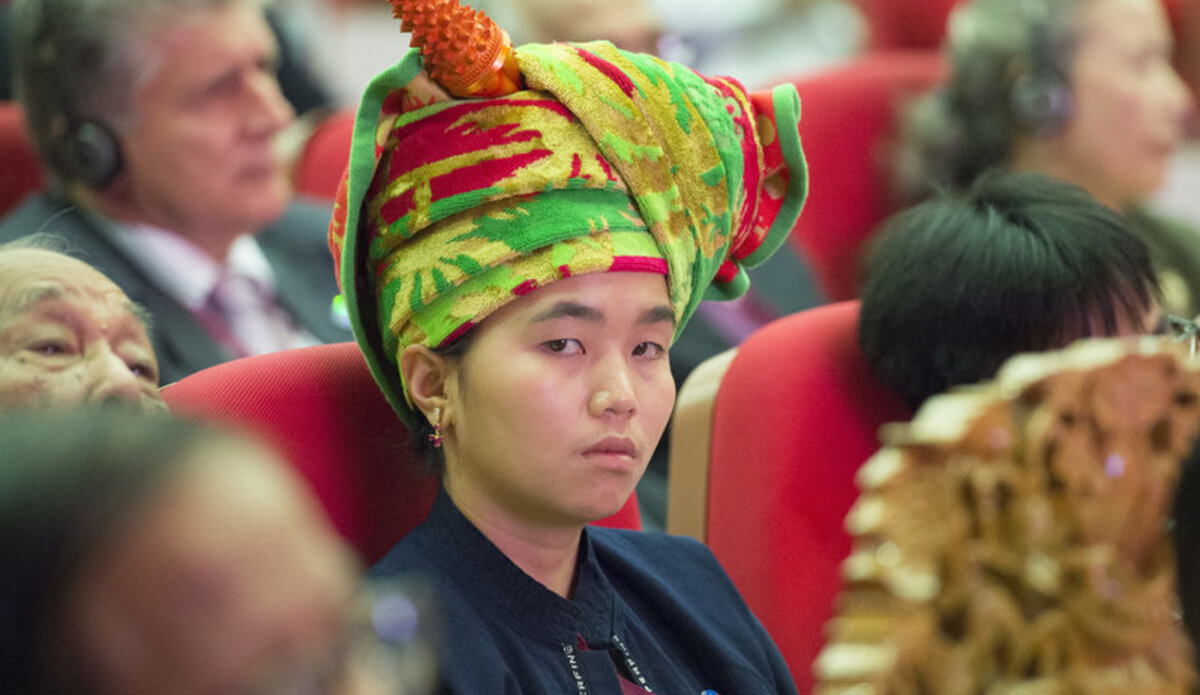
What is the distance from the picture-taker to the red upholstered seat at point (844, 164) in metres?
2.45

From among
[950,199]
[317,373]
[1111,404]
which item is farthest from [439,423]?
[950,199]

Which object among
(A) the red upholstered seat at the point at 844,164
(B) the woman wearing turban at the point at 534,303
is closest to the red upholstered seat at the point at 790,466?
(B) the woman wearing turban at the point at 534,303

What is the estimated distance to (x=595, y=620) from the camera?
116 cm

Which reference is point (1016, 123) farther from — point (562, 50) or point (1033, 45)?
point (562, 50)

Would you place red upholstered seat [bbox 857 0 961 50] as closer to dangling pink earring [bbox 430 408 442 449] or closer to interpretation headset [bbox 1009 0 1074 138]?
interpretation headset [bbox 1009 0 1074 138]

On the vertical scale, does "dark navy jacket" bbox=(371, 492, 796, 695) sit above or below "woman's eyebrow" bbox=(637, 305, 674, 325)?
below

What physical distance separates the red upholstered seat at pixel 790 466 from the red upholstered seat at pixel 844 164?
930 mm

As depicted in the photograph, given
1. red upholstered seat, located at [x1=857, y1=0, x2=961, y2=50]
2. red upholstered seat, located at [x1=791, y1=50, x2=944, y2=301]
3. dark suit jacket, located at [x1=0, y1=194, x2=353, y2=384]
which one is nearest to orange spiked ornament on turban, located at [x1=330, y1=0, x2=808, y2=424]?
dark suit jacket, located at [x1=0, y1=194, x2=353, y2=384]

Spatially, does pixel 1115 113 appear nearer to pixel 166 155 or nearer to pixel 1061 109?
pixel 1061 109

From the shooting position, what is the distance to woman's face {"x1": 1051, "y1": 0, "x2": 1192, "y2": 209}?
240 cm

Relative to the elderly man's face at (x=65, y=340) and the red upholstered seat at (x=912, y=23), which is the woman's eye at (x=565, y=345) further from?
the red upholstered seat at (x=912, y=23)

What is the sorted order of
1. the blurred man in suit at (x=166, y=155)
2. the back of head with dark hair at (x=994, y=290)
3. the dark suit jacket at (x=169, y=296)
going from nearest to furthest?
the back of head with dark hair at (x=994, y=290)
the dark suit jacket at (x=169, y=296)
the blurred man in suit at (x=166, y=155)

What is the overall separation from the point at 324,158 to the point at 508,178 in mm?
1419

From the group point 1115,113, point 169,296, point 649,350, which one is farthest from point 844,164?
point 649,350
